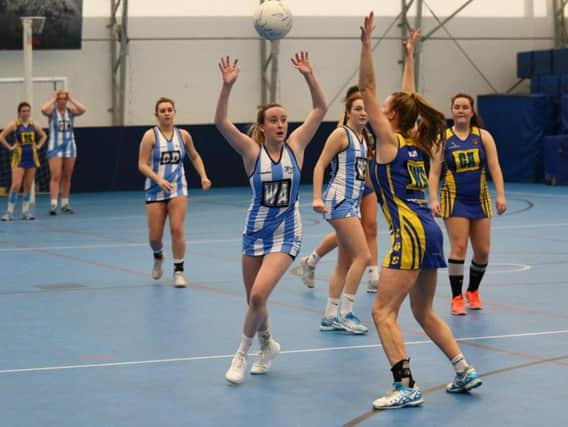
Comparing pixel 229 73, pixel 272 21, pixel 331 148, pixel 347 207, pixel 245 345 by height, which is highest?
pixel 272 21

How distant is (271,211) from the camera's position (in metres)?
8.16

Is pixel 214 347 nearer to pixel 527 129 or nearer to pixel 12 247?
pixel 12 247

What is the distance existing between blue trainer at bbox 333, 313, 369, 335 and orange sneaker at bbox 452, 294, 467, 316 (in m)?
1.12

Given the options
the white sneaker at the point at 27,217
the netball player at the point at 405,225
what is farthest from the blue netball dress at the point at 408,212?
the white sneaker at the point at 27,217

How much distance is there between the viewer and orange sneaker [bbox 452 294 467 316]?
1055 centimetres

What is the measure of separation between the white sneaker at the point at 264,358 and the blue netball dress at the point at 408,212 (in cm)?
140

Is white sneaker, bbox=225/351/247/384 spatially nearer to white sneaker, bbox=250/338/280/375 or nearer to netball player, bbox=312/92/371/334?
white sneaker, bbox=250/338/280/375

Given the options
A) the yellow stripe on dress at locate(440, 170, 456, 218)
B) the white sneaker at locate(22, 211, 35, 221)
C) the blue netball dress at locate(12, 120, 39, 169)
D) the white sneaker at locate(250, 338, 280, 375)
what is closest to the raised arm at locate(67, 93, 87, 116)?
the blue netball dress at locate(12, 120, 39, 169)

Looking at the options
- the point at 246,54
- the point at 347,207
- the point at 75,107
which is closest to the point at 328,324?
the point at 347,207

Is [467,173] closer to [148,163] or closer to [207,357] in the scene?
[207,357]

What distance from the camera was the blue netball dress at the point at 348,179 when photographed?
9891mm

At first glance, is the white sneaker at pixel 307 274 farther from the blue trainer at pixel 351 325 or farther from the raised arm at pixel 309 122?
the raised arm at pixel 309 122

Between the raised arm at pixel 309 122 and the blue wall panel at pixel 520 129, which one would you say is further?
the blue wall panel at pixel 520 129

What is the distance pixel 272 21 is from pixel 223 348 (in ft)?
53.2
